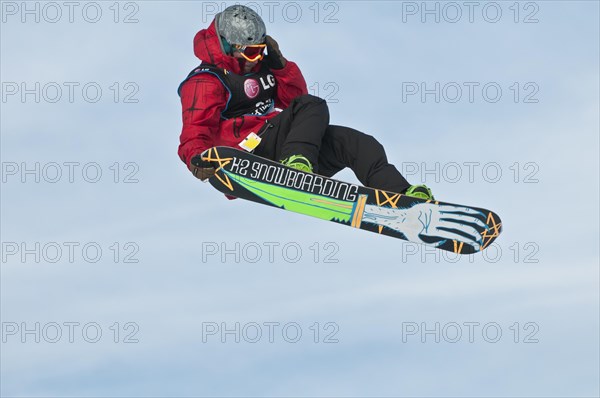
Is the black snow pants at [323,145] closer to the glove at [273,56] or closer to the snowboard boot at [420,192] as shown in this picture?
the snowboard boot at [420,192]

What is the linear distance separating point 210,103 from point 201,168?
0.78m

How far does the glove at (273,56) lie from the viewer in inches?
608

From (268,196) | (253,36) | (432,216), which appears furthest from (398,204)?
(253,36)

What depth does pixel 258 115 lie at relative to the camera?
15594 mm

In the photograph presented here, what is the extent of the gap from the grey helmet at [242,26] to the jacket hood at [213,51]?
0.57ft

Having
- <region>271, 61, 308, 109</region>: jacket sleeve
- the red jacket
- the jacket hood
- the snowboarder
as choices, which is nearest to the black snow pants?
the snowboarder

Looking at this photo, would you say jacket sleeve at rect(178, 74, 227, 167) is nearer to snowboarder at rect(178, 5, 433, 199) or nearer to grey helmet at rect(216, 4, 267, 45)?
snowboarder at rect(178, 5, 433, 199)

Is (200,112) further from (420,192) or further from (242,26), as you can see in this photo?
(420,192)

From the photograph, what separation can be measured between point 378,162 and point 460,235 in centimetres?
130

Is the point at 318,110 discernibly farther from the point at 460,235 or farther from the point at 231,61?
the point at 460,235

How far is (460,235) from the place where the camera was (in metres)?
14.7

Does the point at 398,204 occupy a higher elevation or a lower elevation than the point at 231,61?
lower

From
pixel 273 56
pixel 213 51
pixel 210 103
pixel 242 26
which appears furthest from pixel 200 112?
pixel 273 56

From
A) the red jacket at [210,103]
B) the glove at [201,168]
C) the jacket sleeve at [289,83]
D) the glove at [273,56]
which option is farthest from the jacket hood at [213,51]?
the glove at [201,168]
